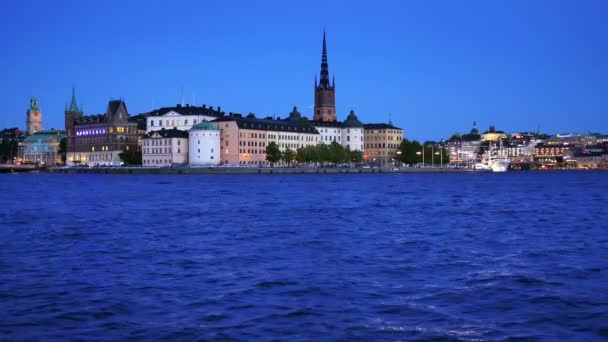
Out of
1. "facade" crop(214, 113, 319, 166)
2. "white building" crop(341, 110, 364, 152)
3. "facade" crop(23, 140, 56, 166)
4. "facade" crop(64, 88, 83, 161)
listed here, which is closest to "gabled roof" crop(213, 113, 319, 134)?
"facade" crop(214, 113, 319, 166)

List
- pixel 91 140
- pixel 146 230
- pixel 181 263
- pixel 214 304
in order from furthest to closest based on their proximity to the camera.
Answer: pixel 91 140 → pixel 146 230 → pixel 181 263 → pixel 214 304

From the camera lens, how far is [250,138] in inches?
4724

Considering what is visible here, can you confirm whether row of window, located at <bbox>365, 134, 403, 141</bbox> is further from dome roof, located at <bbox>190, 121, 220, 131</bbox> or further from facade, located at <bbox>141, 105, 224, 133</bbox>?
dome roof, located at <bbox>190, 121, 220, 131</bbox>

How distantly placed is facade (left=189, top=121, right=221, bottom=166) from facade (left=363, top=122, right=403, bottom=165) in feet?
144

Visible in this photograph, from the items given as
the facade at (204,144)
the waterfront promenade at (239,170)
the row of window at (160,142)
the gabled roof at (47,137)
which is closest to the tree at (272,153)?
the waterfront promenade at (239,170)

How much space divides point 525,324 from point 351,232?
12.5 meters

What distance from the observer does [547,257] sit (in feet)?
55.4

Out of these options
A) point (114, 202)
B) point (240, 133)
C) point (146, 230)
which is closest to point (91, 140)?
point (240, 133)

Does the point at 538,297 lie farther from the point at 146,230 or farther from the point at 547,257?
the point at 146,230

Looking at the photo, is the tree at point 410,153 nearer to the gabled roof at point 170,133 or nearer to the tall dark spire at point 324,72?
the tall dark spire at point 324,72

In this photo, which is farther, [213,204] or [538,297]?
[213,204]

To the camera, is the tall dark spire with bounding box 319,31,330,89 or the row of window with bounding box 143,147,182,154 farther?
the tall dark spire with bounding box 319,31,330,89

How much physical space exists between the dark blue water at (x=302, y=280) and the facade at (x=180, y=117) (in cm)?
10063

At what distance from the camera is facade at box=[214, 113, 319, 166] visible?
118 metres
